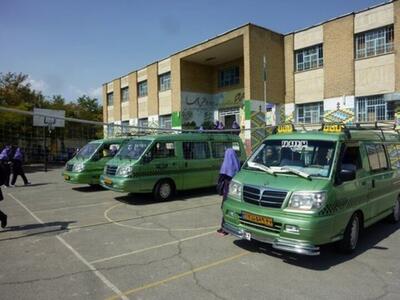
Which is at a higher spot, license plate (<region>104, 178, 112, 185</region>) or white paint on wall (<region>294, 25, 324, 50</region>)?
white paint on wall (<region>294, 25, 324, 50</region>)

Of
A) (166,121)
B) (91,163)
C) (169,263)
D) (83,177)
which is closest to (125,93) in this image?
(166,121)

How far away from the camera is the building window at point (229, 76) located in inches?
1148

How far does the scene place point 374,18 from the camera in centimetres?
2012

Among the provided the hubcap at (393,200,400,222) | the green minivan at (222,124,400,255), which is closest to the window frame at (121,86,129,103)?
the green minivan at (222,124,400,255)

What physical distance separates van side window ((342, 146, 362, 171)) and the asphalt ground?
148 cm

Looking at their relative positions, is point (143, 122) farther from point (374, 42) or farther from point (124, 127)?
point (124, 127)

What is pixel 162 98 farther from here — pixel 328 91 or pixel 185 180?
pixel 185 180

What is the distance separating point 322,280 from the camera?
4887 mm

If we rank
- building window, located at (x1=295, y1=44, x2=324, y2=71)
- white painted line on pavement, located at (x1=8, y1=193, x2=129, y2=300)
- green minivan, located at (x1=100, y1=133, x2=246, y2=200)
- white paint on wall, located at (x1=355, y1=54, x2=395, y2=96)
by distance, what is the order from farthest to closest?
building window, located at (x1=295, y1=44, x2=324, y2=71) → white paint on wall, located at (x1=355, y1=54, x2=395, y2=96) → green minivan, located at (x1=100, y1=133, x2=246, y2=200) → white painted line on pavement, located at (x1=8, y1=193, x2=129, y2=300)

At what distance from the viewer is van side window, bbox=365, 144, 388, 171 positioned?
269 inches

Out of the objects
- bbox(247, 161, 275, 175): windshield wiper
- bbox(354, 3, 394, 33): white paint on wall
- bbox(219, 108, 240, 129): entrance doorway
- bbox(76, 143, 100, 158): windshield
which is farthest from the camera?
bbox(219, 108, 240, 129): entrance doorway

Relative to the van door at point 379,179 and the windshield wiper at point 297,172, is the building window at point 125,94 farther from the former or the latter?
the windshield wiper at point 297,172

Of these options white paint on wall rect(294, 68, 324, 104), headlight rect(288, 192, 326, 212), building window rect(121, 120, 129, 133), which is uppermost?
white paint on wall rect(294, 68, 324, 104)

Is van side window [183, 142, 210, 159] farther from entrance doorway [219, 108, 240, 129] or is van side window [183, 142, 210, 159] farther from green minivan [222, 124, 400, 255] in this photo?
entrance doorway [219, 108, 240, 129]
